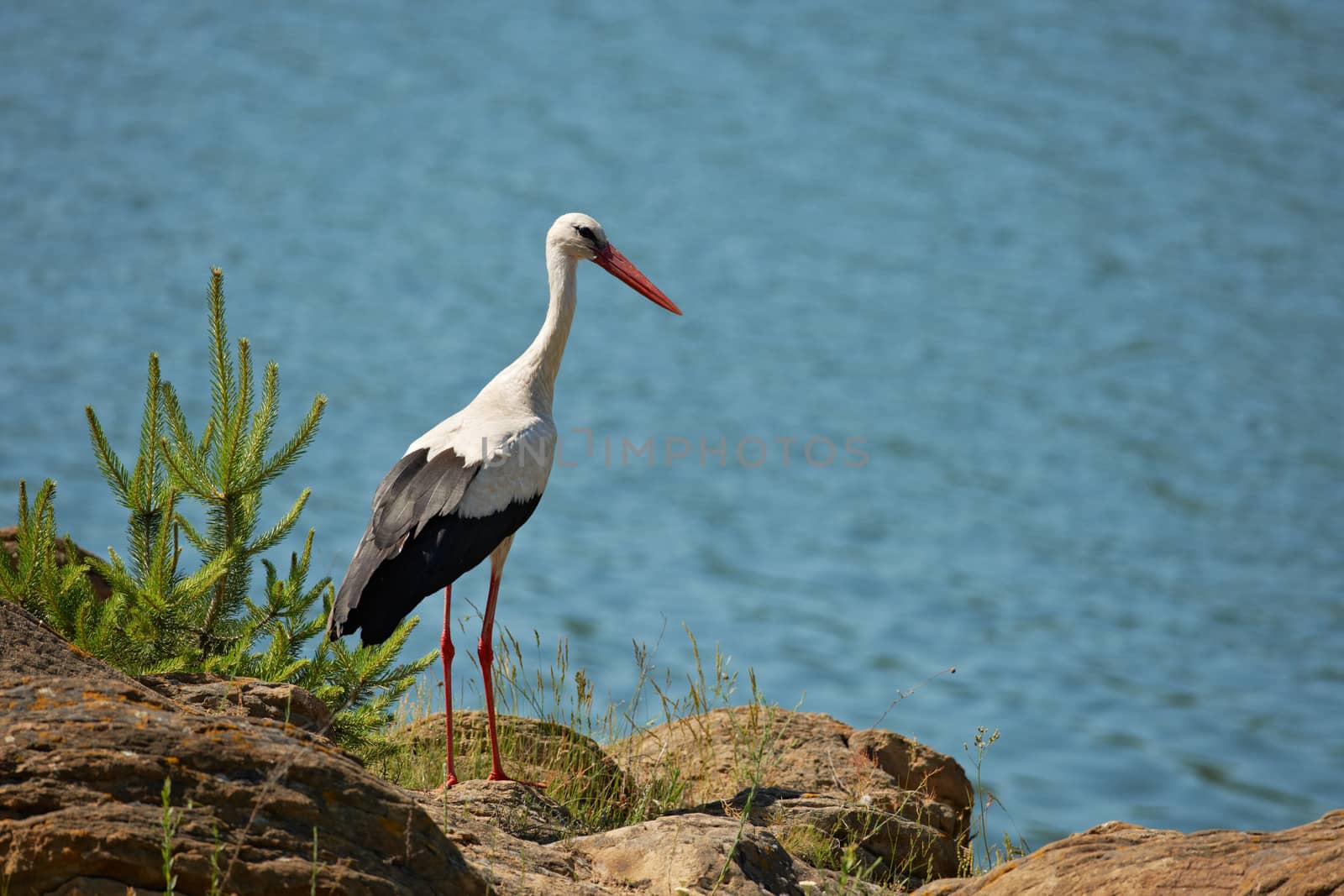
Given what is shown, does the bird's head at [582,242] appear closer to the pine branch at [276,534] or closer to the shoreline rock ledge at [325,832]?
the pine branch at [276,534]

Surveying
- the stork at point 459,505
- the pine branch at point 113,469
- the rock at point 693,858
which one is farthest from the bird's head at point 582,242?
the rock at point 693,858

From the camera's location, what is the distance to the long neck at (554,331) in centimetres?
616

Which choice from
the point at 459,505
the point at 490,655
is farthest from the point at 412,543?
the point at 490,655

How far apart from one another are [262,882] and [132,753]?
41 cm

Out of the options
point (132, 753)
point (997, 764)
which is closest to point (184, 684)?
point (132, 753)

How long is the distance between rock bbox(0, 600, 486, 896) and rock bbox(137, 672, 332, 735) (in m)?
1.01

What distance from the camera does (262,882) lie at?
3.08 meters

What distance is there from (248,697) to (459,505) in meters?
1.15

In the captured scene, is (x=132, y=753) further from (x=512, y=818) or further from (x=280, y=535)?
(x=280, y=535)

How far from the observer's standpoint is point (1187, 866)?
3.59m

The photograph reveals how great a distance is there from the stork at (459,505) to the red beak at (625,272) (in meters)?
0.36

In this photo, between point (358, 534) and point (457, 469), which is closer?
point (457, 469)

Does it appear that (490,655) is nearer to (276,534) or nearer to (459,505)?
(459,505)

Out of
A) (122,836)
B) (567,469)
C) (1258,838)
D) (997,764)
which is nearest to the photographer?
(122,836)
